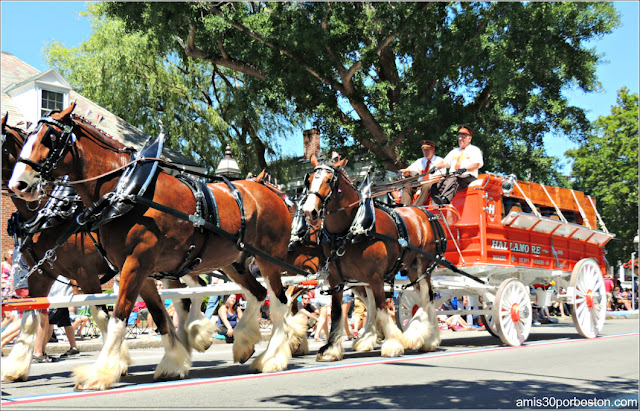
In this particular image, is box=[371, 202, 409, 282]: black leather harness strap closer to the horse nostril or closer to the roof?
the horse nostril

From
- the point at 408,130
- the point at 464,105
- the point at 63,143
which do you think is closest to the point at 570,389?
the point at 63,143

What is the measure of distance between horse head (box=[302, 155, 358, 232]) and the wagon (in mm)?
2616

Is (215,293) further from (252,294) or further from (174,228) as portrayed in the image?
(174,228)

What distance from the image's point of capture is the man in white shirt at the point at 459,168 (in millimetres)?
11266

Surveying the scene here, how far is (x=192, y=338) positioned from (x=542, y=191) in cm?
729

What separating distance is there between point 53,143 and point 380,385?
407cm

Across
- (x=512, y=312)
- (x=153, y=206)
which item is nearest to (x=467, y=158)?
(x=512, y=312)

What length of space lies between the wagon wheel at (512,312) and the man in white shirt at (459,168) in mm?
1730

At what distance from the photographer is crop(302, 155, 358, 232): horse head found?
8.60 m

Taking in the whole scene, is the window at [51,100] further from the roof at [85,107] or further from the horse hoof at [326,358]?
the horse hoof at [326,358]

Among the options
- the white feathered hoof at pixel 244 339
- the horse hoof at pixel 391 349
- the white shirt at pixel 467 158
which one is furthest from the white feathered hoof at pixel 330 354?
the white shirt at pixel 467 158

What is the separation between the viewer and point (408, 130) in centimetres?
2138

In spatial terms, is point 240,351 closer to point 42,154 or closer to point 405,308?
point 42,154

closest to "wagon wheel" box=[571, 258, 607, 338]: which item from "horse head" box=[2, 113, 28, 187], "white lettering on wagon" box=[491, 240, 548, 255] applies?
"white lettering on wagon" box=[491, 240, 548, 255]
